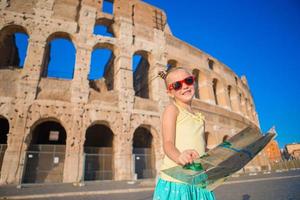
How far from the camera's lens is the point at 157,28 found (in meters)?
15.5

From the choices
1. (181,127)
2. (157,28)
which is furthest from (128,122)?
(181,127)

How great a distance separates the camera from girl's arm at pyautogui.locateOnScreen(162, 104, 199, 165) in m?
1.13

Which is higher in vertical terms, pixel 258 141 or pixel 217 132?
pixel 217 132

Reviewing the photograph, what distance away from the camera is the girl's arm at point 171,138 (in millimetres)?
1128

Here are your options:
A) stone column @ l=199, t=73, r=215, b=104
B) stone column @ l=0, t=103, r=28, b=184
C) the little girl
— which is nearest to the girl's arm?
the little girl

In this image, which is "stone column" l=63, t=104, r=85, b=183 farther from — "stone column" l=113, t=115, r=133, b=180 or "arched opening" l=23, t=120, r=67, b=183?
"stone column" l=113, t=115, r=133, b=180

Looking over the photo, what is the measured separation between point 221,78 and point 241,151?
20015 mm

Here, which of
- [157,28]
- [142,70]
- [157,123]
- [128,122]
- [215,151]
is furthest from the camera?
[142,70]

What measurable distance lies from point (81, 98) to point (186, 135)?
1021cm

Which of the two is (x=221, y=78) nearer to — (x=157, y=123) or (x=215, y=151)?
(x=157, y=123)

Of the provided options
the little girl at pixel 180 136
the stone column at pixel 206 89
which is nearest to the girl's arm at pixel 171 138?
the little girl at pixel 180 136

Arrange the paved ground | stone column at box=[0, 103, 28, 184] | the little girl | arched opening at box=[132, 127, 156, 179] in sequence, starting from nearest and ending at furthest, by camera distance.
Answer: the little girl
the paved ground
stone column at box=[0, 103, 28, 184]
arched opening at box=[132, 127, 156, 179]

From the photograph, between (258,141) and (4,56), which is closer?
(258,141)

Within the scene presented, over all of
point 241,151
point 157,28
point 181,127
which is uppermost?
point 157,28
